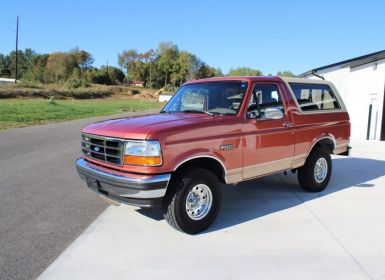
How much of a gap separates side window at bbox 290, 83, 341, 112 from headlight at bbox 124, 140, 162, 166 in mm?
3003

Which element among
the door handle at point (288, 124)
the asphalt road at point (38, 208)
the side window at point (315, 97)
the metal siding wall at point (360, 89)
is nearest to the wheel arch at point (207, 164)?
the door handle at point (288, 124)

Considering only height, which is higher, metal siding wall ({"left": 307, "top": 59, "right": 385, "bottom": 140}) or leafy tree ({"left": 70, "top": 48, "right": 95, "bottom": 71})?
leafy tree ({"left": 70, "top": 48, "right": 95, "bottom": 71})

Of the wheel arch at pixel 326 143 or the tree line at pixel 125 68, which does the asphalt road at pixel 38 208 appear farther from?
the tree line at pixel 125 68

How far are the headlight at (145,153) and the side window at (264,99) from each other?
→ 5.46 feet

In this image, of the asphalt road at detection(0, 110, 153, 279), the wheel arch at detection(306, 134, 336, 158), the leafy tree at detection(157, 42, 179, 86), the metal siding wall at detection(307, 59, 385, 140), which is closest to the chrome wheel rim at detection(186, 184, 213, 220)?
the asphalt road at detection(0, 110, 153, 279)

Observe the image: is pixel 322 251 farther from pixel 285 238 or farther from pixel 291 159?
pixel 291 159

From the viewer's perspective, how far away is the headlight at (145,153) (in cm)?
450

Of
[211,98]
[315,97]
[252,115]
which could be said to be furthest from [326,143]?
[211,98]

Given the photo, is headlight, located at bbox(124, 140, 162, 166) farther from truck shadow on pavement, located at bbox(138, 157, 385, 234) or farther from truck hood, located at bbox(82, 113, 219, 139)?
truck shadow on pavement, located at bbox(138, 157, 385, 234)

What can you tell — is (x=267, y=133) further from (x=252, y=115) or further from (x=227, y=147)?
(x=227, y=147)

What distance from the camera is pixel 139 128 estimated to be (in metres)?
4.69

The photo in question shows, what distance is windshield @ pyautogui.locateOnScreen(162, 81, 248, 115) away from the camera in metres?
5.60

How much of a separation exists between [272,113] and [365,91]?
1286 cm

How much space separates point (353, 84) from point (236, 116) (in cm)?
1438
